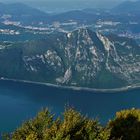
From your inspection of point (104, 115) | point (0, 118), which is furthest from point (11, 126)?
point (104, 115)

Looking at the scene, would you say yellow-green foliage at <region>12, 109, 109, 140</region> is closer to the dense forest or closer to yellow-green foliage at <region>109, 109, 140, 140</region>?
the dense forest

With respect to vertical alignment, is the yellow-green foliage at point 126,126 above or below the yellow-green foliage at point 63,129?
above

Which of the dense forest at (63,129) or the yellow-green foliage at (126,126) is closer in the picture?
the dense forest at (63,129)

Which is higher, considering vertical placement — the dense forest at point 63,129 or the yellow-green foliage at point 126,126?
the yellow-green foliage at point 126,126

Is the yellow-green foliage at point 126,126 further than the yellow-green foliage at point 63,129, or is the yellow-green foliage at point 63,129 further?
the yellow-green foliage at point 126,126

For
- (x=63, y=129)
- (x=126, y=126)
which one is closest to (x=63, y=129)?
(x=63, y=129)

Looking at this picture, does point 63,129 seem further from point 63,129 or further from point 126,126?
point 126,126

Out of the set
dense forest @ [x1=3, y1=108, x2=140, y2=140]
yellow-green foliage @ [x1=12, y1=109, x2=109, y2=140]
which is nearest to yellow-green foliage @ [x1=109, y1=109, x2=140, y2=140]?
dense forest @ [x1=3, y1=108, x2=140, y2=140]

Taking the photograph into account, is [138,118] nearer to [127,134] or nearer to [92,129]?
[127,134]

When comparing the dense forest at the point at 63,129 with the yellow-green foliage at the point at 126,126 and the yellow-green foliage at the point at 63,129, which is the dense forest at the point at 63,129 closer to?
the yellow-green foliage at the point at 63,129

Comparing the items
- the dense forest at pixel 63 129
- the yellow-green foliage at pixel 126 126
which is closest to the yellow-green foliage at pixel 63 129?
the dense forest at pixel 63 129
